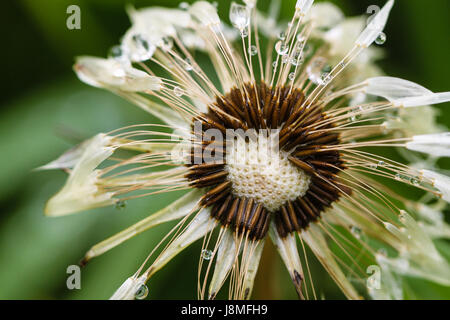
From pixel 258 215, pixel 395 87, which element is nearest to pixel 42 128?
pixel 258 215

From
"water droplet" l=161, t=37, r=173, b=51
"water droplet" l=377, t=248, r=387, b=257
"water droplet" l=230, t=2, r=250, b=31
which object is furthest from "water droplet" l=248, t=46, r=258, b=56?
"water droplet" l=377, t=248, r=387, b=257

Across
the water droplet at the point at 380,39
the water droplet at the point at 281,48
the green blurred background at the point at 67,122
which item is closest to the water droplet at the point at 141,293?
the green blurred background at the point at 67,122

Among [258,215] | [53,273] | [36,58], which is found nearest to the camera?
[258,215]

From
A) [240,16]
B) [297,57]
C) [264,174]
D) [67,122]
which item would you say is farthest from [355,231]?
[67,122]

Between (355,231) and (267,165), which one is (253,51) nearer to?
(267,165)

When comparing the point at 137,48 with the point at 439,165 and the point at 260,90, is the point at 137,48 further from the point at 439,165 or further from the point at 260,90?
the point at 439,165

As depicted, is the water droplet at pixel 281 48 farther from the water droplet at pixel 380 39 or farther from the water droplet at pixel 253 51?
the water droplet at pixel 380 39

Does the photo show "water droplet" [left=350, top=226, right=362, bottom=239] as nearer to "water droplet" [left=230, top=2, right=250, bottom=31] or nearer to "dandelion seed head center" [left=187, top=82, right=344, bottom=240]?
"dandelion seed head center" [left=187, top=82, right=344, bottom=240]
